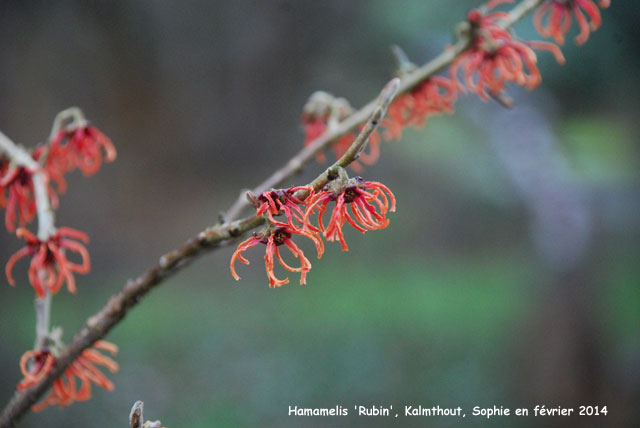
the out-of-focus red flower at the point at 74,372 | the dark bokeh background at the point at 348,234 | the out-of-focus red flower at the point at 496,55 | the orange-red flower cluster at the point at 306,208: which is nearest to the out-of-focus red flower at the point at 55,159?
the out-of-focus red flower at the point at 74,372

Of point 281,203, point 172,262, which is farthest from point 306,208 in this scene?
point 172,262

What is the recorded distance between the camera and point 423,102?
625mm

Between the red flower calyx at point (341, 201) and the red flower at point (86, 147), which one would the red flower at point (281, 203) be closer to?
the red flower calyx at point (341, 201)

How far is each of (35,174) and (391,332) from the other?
1801 mm

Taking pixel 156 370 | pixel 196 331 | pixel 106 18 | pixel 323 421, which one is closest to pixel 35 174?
pixel 323 421

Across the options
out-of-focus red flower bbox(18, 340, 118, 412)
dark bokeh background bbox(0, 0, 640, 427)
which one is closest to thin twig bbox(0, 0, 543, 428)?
out-of-focus red flower bbox(18, 340, 118, 412)

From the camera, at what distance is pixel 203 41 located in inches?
96.3

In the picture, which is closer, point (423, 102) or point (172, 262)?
point (172, 262)

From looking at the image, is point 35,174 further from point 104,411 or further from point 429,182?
point 429,182

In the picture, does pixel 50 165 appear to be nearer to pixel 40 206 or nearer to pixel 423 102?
pixel 40 206

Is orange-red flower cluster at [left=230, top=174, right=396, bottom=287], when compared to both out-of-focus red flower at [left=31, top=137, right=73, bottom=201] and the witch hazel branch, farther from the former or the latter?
out-of-focus red flower at [left=31, top=137, right=73, bottom=201]

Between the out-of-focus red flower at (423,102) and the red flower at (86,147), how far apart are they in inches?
12.4

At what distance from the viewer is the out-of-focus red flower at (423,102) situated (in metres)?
0.61

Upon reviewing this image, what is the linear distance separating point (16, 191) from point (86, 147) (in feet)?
0.27
